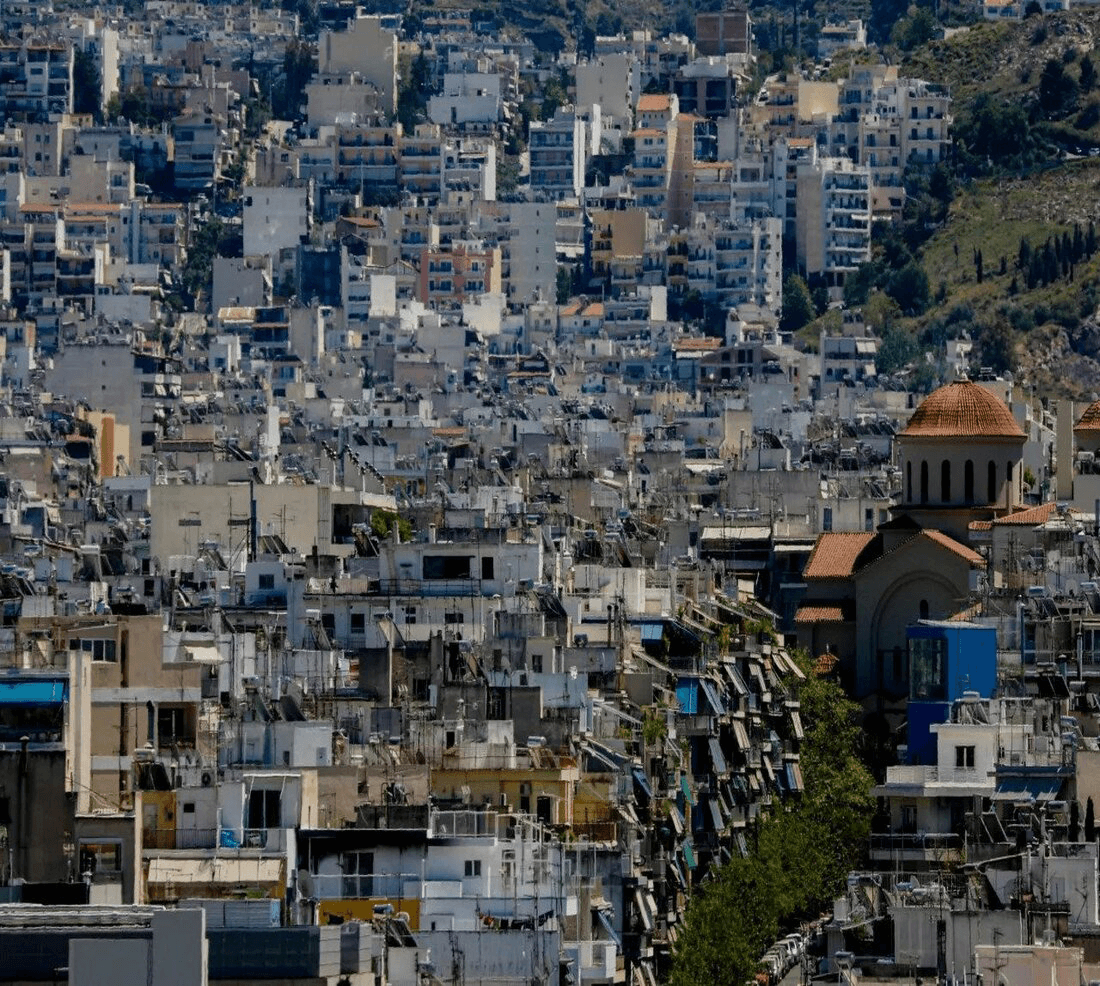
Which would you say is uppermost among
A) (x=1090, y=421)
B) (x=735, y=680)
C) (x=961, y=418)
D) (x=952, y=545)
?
(x=961, y=418)

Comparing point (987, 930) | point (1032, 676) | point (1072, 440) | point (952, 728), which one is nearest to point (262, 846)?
point (987, 930)

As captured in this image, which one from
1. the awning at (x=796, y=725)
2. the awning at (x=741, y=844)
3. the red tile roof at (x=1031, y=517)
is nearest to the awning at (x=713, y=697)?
the awning at (x=741, y=844)

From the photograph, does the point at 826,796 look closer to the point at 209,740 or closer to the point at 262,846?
the point at 209,740

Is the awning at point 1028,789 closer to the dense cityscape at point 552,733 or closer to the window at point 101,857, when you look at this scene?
the dense cityscape at point 552,733

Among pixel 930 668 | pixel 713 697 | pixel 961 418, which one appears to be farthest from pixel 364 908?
pixel 961 418

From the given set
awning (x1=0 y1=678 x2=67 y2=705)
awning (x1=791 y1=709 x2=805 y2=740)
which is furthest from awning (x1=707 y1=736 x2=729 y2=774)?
awning (x1=0 y1=678 x2=67 y2=705)

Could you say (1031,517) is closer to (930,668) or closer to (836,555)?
(836,555)

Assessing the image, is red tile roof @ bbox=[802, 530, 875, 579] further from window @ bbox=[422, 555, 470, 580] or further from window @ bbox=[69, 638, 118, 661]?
window @ bbox=[69, 638, 118, 661]

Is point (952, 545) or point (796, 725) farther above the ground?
point (952, 545)
